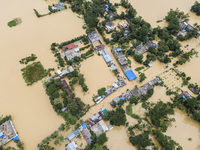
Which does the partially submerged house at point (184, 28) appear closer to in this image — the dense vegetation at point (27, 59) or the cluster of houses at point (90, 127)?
the cluster of houses at point (90, 127)

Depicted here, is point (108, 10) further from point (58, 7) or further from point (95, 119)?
point (95, 119)

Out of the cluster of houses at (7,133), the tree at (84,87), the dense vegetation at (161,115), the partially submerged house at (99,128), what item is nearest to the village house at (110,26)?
the tree at (84,87)

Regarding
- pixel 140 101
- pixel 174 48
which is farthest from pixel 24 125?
pixel 174 48

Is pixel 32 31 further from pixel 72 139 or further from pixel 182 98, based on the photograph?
pixel 182 98

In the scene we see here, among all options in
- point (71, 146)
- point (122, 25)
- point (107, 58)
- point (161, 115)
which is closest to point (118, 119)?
point (161, 115)

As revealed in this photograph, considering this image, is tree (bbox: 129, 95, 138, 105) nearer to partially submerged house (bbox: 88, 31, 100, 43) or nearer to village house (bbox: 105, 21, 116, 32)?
partially submerged house (bbox: 88, 31, 100, 43)

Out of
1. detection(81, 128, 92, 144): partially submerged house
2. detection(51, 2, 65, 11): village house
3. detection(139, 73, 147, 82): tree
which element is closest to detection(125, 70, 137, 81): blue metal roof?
detection(139, 73, 147, 82): tree
